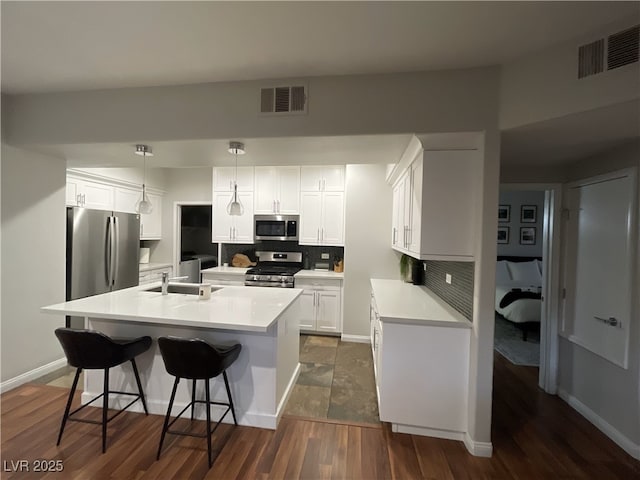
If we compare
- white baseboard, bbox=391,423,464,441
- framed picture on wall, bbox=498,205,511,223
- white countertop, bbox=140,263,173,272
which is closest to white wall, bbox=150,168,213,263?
white countertop, bbox=140,263,173,272

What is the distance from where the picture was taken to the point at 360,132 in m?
2.06

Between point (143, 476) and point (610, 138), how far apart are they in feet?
12.5

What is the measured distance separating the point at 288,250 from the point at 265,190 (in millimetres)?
1095

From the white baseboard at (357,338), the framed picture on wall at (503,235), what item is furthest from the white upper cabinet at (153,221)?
the framed picture on wall at (503,235)

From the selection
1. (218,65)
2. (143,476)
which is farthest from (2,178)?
(143,476)

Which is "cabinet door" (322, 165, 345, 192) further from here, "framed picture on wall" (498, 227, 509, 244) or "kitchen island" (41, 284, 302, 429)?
"framed picture on wall" (498, 227, 509, 244)

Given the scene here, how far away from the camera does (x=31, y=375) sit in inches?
110

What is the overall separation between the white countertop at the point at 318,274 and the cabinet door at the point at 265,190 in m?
1.10

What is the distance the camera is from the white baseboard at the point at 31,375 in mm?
2600

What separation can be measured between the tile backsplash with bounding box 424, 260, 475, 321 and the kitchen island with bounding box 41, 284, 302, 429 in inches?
57.0

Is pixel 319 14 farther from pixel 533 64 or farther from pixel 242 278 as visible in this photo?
pixel 242 278

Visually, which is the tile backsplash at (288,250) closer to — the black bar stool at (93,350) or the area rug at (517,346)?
the area rug at (517,346)

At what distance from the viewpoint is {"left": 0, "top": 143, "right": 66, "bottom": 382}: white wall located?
8.57 ft

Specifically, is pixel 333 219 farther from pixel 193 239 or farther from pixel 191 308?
pixel 193 239
